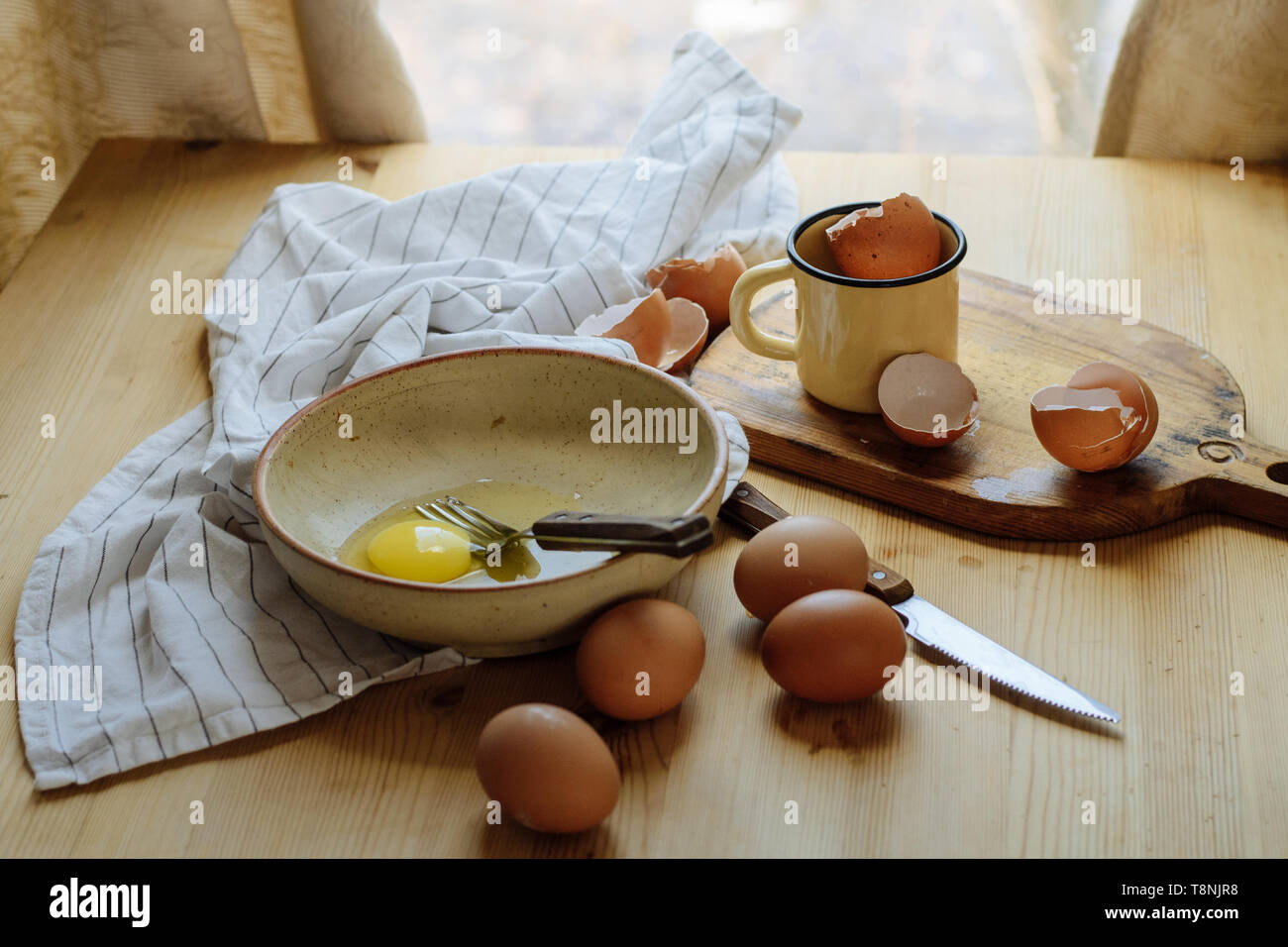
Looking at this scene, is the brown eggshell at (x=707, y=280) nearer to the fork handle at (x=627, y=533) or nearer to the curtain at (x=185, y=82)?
the fork handle at (x=627, y=533)

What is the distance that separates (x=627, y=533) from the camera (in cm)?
72

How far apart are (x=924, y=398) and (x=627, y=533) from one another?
1.25ft

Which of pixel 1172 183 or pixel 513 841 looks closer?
pixel 513 841

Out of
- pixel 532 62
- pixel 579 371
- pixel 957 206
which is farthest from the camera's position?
pixel 532 62

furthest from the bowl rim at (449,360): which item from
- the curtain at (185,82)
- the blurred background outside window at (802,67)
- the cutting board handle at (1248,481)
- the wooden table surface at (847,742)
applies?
the blurred background outside window at (802,67)

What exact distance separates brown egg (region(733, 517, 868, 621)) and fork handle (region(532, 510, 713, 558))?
9 cm

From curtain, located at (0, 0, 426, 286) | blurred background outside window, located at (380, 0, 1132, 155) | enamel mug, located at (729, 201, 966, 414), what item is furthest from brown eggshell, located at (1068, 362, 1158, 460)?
blurred background outside window, located at (380, 0, 1132, 155)

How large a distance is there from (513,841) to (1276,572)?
1.99 ft

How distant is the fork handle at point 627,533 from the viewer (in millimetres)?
711

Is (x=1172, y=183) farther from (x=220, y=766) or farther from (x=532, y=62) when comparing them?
(x=532, y=62)

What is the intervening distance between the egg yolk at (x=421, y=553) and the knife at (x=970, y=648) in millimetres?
304

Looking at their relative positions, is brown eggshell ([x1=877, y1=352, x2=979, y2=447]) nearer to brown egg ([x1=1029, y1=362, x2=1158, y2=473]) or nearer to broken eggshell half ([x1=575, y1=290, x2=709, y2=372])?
brown egg ([x1=1029, y1=362, x2=1158, y2=473])

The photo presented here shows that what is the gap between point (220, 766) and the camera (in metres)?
0.75

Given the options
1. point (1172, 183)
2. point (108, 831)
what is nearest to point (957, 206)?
point (1172, 183)
